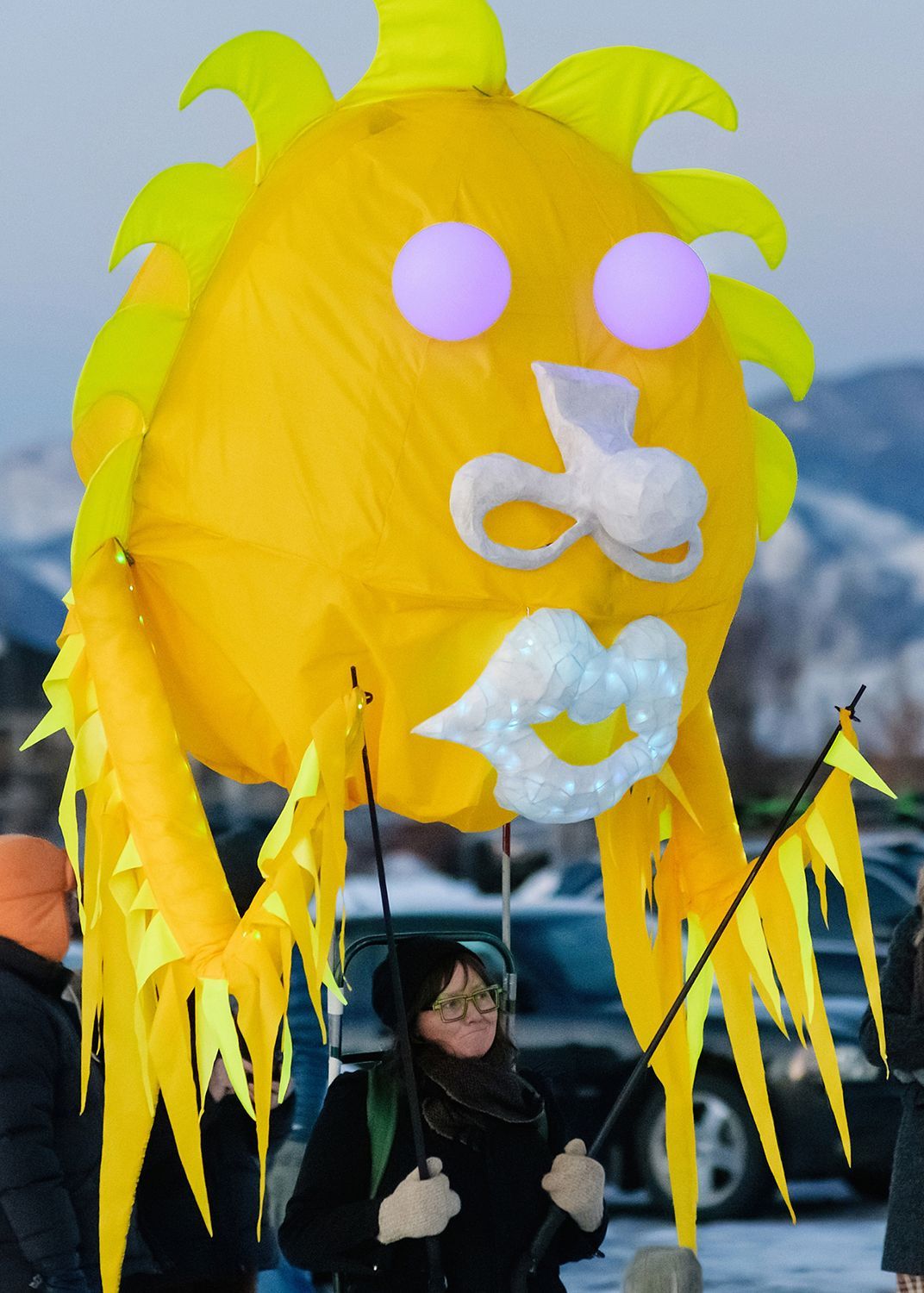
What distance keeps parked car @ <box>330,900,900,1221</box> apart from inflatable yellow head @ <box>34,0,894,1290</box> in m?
2.55

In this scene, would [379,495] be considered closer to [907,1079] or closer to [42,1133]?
[42,1133]

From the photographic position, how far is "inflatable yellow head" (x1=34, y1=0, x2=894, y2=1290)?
1936mm

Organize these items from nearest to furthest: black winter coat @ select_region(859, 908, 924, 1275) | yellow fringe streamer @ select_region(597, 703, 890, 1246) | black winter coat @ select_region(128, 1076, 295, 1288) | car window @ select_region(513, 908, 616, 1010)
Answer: yellow fringe streamer @ select_region(597, 703, 890, 1246) < black winter coat @ select_region(128, 1076, 295, 1288) < black winter coat @ select_region(859, 908, 924, 1275) < car window @ select_region(513, 908, 616, 1010)

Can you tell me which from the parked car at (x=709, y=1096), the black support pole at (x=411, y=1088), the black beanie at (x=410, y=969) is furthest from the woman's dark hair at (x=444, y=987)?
the parked car at (x=709, y=1096)

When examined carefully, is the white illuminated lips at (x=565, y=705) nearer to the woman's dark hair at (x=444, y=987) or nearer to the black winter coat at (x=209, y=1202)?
the woman's dark hair at (x=444, y=987)

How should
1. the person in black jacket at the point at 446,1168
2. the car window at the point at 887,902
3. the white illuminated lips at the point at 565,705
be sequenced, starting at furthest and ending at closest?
the car window at the point at 887,902, the person in black jacket at the point at 446,1168, the white illuminated lips at the point at 565,705

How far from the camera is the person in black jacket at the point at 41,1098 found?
2316 mm

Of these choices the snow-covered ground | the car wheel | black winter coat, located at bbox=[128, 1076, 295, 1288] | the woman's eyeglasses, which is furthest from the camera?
the car wheel

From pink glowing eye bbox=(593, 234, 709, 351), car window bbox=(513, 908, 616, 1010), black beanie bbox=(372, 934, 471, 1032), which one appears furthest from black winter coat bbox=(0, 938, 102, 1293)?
car window bbox=(513, 908, 616, 1010)

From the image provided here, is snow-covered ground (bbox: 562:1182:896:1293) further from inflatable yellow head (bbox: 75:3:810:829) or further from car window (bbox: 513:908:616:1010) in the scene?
inflatable yellow head (bbox: 75:3:810:829)

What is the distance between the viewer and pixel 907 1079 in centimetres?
294

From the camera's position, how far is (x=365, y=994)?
2773 mm

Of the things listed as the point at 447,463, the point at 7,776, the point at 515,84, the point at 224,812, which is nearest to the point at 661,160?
the point at 515,84

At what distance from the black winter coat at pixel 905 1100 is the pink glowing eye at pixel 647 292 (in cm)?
143
